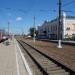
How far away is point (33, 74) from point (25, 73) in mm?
452

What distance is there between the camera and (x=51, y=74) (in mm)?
11367

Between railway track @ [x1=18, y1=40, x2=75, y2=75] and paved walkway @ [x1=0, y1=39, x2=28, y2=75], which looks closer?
railway track @ [x1=18, y1=40, x2=75, y2=75]

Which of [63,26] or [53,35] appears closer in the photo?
[63,26]

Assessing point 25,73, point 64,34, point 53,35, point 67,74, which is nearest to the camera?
point 67,74

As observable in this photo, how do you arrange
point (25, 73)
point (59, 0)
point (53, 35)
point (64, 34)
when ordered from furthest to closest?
point (53, 35), point (64, 34), point (59, 0), point (25, 73)

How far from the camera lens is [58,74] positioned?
11336mm

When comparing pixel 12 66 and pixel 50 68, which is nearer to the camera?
pixel 50 68

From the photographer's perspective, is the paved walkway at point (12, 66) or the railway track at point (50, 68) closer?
the railway track at point (50, 68)

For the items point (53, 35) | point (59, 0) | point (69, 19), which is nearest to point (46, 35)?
point (53, 35)

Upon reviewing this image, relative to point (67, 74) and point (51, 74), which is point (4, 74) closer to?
point (51, 74)

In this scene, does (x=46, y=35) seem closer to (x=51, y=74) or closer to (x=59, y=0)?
(x=59, y=0)

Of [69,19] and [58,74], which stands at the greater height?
[69,19]

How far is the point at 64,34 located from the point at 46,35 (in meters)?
43.8

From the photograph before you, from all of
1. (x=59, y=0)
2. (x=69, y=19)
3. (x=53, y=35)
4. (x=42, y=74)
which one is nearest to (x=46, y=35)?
(x=53, y=35)
